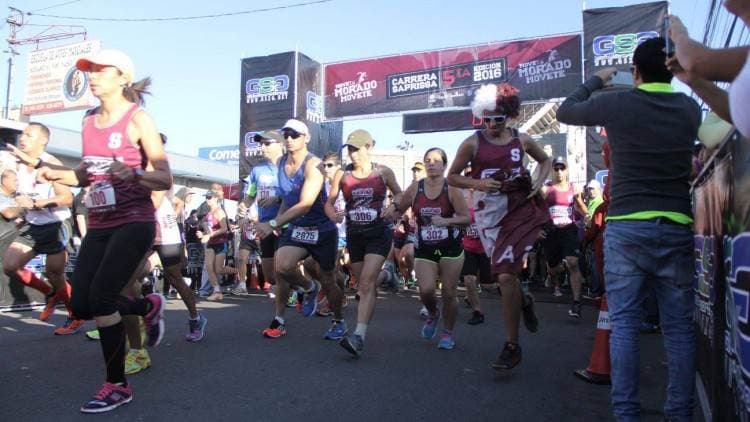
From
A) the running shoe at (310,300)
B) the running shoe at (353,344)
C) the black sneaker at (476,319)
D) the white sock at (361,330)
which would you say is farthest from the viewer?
the black sneaker at (476,319)

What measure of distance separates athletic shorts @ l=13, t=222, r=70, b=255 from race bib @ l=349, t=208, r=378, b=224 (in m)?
3.03

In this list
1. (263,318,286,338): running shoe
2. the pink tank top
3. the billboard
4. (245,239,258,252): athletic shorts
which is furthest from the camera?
the billboard

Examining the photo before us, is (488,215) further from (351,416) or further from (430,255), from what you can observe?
(351,416)

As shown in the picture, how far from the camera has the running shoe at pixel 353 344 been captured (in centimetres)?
451

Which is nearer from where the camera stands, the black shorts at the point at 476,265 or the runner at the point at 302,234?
the runner at the point at 302,234

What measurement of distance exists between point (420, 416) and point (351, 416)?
0.39 meters

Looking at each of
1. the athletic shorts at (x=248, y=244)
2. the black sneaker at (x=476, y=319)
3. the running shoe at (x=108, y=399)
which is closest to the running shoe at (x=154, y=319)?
the running shoe at (x=108, y=399)

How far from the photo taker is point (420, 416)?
128 inches

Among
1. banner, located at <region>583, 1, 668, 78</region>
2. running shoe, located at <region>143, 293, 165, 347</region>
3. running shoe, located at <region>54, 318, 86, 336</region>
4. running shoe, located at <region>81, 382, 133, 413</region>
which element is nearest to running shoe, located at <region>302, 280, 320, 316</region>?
running shoe, located at <region>143, 293, 165, 347</region>

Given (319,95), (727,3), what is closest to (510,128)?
(727,3)

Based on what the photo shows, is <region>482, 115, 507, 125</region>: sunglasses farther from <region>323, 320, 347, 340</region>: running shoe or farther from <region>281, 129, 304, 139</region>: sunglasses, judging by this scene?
<region>323, 320, 347, 340</region>: running shoe

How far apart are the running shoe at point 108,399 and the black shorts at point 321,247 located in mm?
2347

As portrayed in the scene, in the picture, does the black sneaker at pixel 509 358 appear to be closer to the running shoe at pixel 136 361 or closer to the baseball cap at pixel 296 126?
the running shoe at pixel 136 361

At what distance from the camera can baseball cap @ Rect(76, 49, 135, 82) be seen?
139 inches
